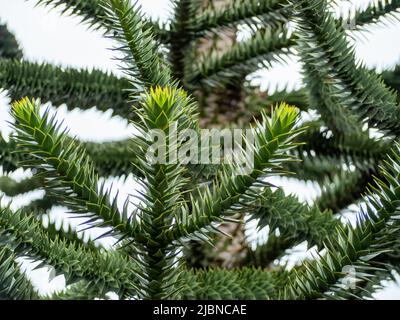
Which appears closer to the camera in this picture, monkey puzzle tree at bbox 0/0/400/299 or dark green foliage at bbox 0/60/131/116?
monkey puzzle tree at bbox 0/0/400/299

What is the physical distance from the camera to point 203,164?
3.73ft

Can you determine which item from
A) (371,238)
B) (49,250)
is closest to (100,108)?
(49,250)

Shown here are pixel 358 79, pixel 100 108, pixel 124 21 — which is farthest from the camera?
pixel 100 108

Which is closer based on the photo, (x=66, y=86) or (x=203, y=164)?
(x=203, y=164)

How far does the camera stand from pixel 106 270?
3.71 feet

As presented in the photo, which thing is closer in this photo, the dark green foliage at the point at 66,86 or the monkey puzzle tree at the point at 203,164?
the monkey puzzle tree at the point at 203,164

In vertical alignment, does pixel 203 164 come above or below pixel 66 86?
below

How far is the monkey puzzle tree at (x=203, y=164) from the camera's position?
874mm

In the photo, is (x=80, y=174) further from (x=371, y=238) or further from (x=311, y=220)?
(x=311, y=220)

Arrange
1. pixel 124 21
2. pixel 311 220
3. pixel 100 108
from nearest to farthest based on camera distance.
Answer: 1. pixel 124 21
2. pixel 311 220
3. pixel 100 108

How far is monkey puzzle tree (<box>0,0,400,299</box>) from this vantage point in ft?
2.87

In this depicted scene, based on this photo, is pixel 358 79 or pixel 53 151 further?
pixel 358 79
